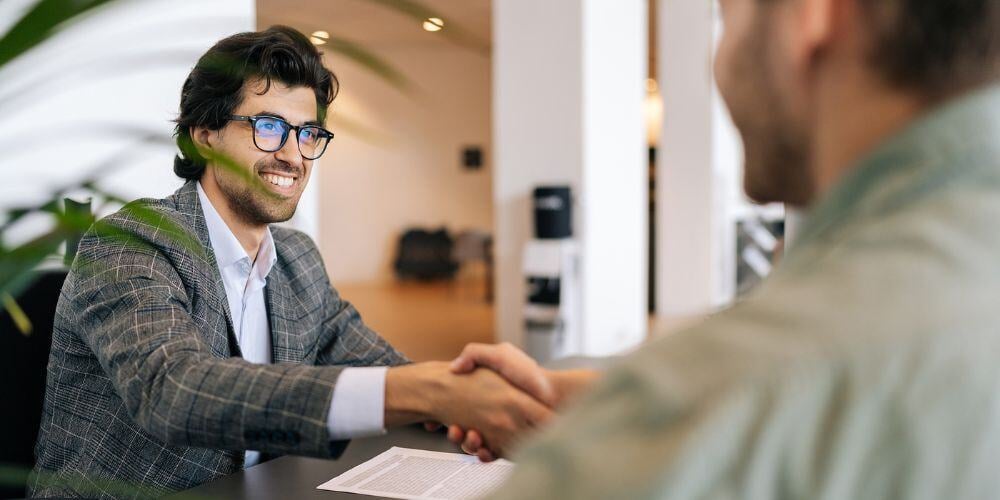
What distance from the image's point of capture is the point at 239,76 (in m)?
1.78

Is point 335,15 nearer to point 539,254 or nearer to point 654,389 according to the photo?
point 654,389

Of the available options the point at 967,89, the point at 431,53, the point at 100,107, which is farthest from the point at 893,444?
the point at 431,53

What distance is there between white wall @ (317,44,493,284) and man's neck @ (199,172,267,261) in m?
11.9

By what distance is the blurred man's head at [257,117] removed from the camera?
179 cm

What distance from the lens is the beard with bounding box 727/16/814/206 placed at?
27.5 inches

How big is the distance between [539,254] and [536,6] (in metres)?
1.75

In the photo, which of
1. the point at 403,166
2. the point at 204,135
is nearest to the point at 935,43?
the point at 204,135

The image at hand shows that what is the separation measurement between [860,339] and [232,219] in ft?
4.98

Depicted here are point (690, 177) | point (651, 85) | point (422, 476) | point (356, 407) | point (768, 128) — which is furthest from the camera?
point (651, 85)

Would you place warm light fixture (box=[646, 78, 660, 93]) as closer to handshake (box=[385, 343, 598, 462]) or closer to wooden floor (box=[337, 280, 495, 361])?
wooden floor (box=[337, 280, 495, 361])

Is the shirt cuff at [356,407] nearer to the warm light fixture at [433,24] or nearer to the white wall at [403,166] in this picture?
the warm light fixture at [433,24]

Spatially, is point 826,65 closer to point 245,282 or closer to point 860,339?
point 860,339

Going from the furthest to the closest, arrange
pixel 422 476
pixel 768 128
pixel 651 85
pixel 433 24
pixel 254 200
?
pixel 651 85 < pixel 254 200 < pixel 422 476 < pixel 768 128 < pixel 433 24

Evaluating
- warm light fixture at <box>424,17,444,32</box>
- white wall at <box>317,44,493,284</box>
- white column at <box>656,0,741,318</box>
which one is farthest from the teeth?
white wall at <box>317,44,493,284</box>
